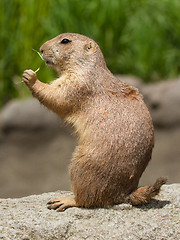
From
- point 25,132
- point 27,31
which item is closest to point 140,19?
point 27,31

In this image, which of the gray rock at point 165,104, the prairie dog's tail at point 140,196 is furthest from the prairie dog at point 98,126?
the gray rock at point 165,104

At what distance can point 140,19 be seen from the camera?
9961mm

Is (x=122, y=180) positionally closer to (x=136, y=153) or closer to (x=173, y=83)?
(x=136, y=153)

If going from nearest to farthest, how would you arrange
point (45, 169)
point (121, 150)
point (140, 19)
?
1. point (121, 150)
2. point (45, 169)
3. point (140, 19)

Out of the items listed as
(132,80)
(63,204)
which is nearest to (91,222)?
(63,204)

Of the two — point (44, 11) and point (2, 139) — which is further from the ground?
point (44, 11)

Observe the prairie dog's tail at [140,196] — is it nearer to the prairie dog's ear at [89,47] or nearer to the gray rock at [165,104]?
the prairie dog's ear at [89,47]

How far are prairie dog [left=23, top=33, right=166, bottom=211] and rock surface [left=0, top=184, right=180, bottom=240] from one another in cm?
10

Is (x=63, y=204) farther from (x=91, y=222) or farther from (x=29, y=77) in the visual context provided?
(x=29, y=77)

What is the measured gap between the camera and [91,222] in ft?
13.0

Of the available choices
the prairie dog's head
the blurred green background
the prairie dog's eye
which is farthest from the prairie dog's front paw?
the blurred green background

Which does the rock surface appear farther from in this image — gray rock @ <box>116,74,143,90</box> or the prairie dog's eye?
gray rock @ <box>116,74,143,90</box>

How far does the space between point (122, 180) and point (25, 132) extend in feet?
18.8

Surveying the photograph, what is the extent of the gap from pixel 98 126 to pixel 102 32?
6.28 meters
